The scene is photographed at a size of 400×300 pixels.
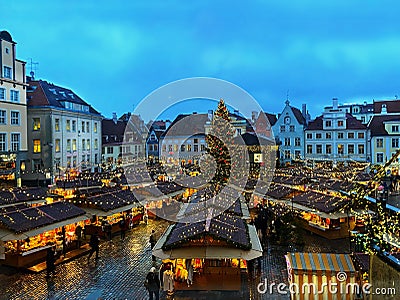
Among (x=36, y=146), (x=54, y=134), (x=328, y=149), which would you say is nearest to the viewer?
(x=36, y=146)

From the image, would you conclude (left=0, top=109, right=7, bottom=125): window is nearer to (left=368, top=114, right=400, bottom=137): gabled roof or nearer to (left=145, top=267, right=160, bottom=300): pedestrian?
(left=145, top=267, right=160, bottom=300): pedestrian

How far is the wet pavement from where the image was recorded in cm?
1112

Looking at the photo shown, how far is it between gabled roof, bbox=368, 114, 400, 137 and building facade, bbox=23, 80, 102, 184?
34617 mm

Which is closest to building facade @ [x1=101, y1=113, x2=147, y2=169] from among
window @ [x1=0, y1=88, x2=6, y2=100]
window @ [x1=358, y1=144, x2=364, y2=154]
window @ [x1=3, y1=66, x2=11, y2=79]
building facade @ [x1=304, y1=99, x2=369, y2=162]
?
window @ [x1=0, y1=88, x2=6, y2=100]

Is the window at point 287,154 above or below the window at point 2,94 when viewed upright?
below

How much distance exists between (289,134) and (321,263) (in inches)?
1757

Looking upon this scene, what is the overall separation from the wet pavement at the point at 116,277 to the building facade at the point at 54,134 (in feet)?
80.2

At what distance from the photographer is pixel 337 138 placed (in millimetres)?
48719

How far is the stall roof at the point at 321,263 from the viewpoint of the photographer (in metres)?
8.55

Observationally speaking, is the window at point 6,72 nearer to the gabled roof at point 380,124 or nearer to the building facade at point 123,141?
the building facade at point 123,141

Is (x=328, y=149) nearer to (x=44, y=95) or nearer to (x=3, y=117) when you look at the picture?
(x=44, y=95)

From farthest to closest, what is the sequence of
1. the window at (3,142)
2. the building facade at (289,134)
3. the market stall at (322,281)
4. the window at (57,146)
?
the building facade at (289,134), the window at (57,146), the window at (3,142), the market stall at (322,281)

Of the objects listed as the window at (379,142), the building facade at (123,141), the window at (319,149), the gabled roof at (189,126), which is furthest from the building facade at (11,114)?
the window at (379,142)

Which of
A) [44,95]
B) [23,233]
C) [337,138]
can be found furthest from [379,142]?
[23,233]
